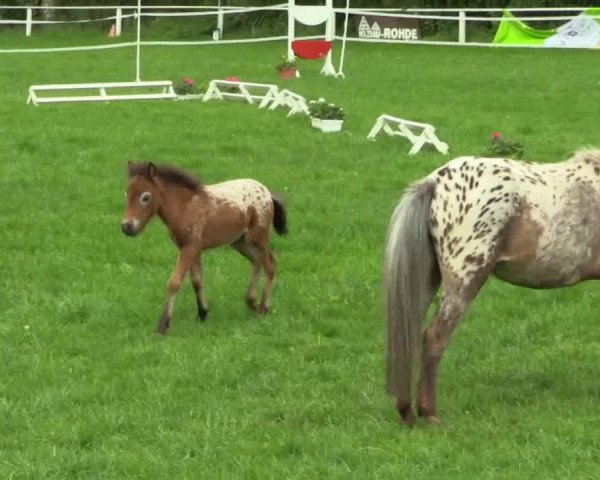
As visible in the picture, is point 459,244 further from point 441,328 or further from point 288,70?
point 288,70

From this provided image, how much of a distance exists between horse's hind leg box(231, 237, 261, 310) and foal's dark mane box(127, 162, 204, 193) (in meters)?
0.61

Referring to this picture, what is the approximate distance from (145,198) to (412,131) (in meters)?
8.30

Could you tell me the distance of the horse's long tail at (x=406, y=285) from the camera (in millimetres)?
5793

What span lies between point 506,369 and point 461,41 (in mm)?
26072

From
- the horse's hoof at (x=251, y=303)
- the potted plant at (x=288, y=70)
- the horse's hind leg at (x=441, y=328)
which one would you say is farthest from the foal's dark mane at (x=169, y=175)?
the potted plant at (x=288, y=70)

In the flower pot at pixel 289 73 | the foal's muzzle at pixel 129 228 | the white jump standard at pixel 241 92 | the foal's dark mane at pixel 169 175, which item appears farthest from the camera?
the flower pot at pixel 289 73

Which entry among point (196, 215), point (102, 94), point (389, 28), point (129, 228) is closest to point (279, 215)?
point (196, 215)

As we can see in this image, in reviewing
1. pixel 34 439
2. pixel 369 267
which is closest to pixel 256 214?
pixel 369 267

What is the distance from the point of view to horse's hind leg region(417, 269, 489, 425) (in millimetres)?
5910

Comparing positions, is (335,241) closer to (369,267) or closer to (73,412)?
(369,267)

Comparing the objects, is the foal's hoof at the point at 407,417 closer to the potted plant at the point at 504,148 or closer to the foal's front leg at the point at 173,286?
the foal's front leg at the point at 173,286

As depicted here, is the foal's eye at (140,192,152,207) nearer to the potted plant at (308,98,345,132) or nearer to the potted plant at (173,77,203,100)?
the potted plant at (308,98,345,132)

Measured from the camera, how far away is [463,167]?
5961 mm

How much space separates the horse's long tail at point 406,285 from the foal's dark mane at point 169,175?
98.0 inches
